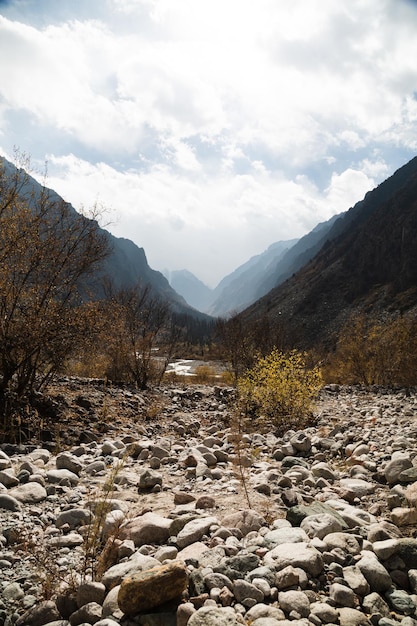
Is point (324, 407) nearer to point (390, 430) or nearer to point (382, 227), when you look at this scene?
point (390, 430)

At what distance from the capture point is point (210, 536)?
3701 millimetres

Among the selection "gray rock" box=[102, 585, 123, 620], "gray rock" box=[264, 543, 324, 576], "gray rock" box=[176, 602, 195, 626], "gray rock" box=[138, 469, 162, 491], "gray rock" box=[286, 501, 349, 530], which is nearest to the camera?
"gray rock" box=[176, 602, 195, 626]

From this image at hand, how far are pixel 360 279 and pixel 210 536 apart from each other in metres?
99.4

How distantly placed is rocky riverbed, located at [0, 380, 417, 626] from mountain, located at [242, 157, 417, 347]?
68699 mm

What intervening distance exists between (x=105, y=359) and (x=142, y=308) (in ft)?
10.6

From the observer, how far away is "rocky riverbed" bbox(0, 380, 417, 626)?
262cm

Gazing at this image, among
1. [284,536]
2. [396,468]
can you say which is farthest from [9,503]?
[396,468]

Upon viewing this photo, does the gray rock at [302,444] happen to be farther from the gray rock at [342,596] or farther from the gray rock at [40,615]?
the gray rock at [40,615]

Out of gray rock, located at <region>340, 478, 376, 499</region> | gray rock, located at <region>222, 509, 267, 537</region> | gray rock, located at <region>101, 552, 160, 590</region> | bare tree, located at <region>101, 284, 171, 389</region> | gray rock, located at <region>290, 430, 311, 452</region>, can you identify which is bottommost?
gray rock, located at <region>290, 430, 311, 452</region>

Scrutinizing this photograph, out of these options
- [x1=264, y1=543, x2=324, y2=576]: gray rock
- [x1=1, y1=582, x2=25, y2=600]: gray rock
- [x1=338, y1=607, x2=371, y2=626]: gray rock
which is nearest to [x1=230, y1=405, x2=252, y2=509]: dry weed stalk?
[x1=264, y1=543, x2=324, y2=576]: gray rock

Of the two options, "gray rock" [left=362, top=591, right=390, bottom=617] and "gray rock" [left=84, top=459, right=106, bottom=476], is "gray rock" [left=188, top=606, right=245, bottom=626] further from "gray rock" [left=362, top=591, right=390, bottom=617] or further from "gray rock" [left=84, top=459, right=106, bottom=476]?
"gray rock" [left=84, top=459, right=106, bottom=476]

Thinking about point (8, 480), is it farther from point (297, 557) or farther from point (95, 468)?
point (297, 557)

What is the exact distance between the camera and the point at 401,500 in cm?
433

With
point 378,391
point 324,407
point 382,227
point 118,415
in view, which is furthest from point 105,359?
point 382,227
